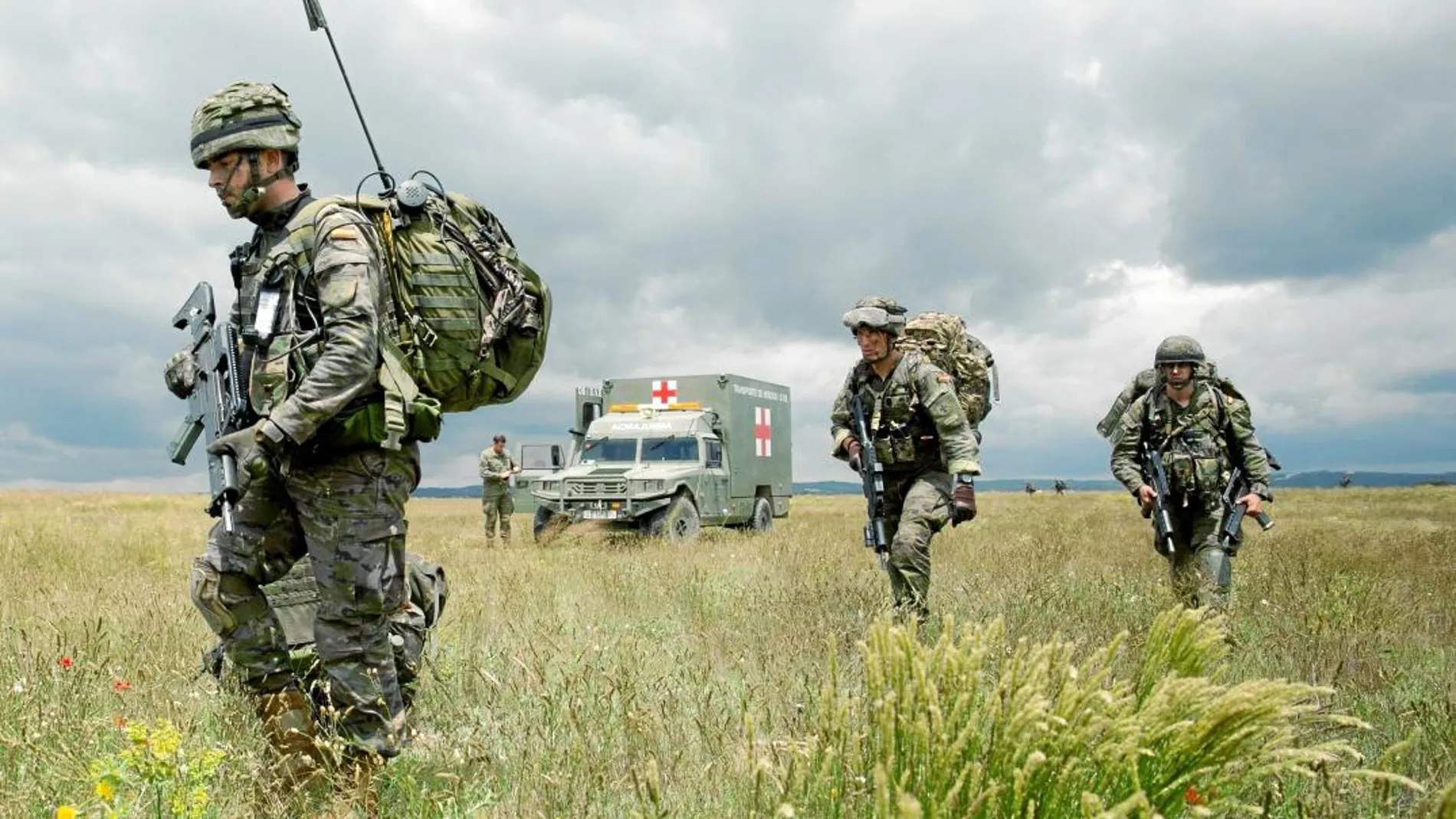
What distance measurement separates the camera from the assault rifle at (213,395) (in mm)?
3588

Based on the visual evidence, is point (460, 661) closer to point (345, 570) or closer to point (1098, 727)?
point (345, 570)

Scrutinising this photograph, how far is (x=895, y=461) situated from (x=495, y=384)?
3.28 metres

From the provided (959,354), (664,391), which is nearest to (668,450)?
(664,391)

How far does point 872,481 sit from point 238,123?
4.08 m

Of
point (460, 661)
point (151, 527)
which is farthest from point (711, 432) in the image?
point (460, 661)

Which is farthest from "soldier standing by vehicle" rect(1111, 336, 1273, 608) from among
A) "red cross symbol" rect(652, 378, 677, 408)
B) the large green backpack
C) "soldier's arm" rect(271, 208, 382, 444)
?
"red cross symbol" rect(652, 378, 677, 408)

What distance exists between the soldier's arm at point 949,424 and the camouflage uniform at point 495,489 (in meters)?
11.2

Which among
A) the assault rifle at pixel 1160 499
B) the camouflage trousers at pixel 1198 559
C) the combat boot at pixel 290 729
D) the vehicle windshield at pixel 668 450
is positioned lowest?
the combat boot at pixel 290 729

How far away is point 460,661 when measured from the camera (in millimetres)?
4852

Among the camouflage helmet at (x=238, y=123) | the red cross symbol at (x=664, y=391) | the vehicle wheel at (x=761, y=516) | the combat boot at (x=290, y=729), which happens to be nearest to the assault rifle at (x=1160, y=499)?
the combat boot at (x=290, y=729)

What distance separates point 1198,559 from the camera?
23.1 feet

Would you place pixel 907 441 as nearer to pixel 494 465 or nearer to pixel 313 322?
pixel 313 322

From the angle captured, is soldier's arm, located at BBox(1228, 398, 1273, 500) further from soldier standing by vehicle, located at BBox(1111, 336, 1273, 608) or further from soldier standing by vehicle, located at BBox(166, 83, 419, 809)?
soldier standing by vehicle, located at BBox(166, 83, 419, 809)

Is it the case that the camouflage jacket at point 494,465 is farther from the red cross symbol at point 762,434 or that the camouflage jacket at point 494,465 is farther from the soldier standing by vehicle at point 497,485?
the red cross symbol at point 762,434
